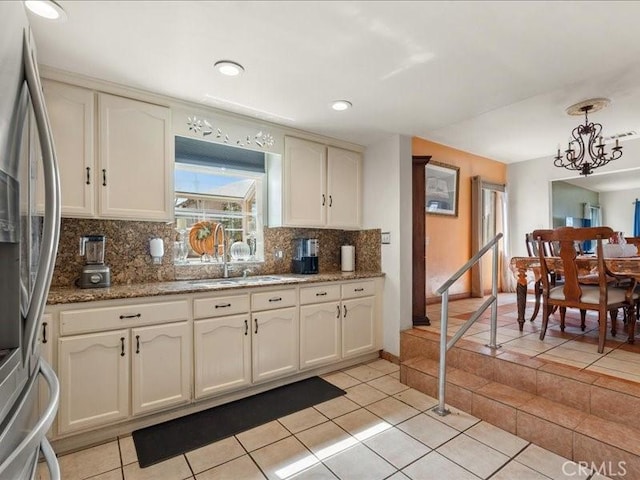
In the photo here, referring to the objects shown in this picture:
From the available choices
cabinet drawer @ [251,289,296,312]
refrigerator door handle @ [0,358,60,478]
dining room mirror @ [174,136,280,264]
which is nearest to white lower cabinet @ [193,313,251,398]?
cabinet drawer @ [251,289,296,312]

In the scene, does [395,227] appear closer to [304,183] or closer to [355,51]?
[304,183]

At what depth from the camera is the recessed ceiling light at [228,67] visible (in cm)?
203

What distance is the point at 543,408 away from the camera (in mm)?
2141

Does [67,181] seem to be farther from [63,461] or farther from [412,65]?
[412,65]

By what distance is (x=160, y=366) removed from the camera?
2230 mm

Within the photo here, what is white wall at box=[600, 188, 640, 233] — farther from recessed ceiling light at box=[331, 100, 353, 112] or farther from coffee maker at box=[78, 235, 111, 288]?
coffee maker at box=[78, 235, 111, 288]

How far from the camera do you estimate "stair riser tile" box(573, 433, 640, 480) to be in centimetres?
171

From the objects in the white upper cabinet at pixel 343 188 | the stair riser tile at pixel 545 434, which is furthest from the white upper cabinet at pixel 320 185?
the stair riser tile at pixel 545 434

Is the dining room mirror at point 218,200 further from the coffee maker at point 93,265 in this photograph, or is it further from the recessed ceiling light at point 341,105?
the recessed ceiling light at point 341,105

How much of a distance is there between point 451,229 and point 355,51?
11.1ft

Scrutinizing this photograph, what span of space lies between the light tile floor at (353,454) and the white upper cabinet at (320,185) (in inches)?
69.3

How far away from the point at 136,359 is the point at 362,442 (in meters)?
1.53

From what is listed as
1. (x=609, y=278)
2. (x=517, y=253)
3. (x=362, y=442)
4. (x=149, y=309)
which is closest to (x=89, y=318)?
(x=149, y=309)

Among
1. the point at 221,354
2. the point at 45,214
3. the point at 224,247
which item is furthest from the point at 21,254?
the point at 224,247
